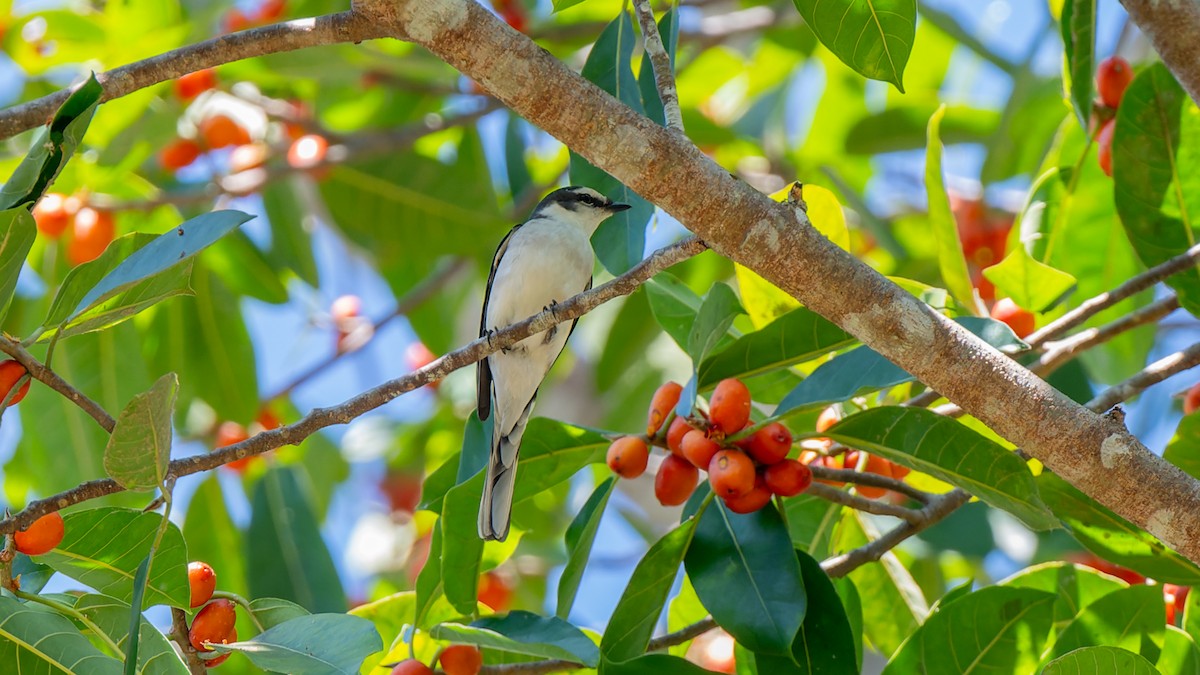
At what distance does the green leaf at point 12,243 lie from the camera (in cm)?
209

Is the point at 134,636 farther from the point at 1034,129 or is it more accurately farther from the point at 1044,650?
the point at 1034,129

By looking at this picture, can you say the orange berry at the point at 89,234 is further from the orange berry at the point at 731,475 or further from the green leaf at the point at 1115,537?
the green leaf at the point at 1115,537

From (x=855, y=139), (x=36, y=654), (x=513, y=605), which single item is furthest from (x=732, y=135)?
(x=36, y=654)

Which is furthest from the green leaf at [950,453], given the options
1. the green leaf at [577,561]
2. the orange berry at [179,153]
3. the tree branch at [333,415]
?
the orange berry at [179,153]

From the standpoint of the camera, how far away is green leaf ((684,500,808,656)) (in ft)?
7.95

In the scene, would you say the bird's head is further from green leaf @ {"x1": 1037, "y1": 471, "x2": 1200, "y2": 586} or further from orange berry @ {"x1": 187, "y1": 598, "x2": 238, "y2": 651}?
orange berry @ {"x1": 187, "y1": 598, "x2": 238, "y2": 651}

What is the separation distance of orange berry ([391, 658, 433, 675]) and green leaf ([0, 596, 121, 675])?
2.31 feet

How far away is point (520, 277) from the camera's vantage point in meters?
4.74

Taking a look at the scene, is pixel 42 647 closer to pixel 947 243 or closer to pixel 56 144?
pixel 56 144

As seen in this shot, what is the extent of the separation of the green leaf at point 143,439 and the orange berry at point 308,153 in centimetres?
361

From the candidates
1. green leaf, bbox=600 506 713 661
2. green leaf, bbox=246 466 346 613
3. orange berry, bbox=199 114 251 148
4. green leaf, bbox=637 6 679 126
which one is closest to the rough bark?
green leaf, bbox=637 6 679 126

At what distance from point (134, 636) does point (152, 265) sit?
27.4 inches

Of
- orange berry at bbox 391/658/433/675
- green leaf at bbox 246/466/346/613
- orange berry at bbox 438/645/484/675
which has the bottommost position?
green leaf at bbox 246/466/346/613

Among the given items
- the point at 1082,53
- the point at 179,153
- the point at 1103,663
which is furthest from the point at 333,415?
the point at 179,153
